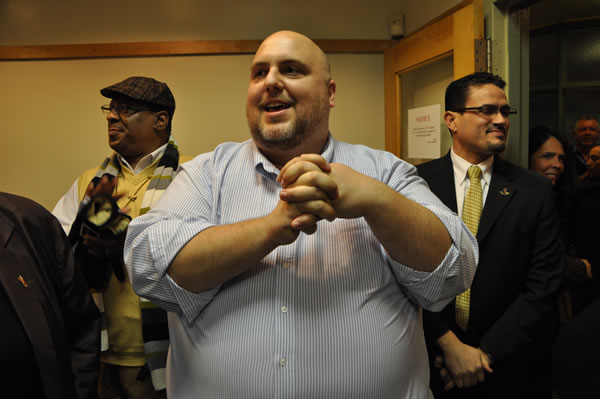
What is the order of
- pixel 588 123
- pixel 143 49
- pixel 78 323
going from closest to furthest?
1. pixel 78 323
2. pixel 588 123
3. pixel 143 49

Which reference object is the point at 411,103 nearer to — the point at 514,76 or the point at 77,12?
the point at 514,76

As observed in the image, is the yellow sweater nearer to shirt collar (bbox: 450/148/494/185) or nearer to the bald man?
the bald man

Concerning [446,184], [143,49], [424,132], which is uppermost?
[143,49]

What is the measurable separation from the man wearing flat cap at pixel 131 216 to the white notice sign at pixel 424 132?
1.51 metres

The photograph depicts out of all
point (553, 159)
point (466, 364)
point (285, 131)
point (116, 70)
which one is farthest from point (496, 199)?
point (116, 70)

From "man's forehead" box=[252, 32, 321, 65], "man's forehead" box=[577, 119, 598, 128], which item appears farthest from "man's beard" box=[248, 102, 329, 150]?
"man's forehead" box=[577, 119, 598, 128]

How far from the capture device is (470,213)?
5.55 ft

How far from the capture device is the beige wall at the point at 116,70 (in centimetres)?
314

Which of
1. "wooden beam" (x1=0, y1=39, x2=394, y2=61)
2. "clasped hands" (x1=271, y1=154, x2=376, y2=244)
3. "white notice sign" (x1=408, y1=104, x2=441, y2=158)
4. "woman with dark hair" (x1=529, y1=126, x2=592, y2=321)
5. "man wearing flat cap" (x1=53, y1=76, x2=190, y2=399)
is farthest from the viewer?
"wooden beam" (x1=0, y1=39, x2=394, y2=61)

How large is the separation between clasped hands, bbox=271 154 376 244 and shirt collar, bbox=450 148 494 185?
106 cm

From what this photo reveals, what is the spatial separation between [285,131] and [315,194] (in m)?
0.33

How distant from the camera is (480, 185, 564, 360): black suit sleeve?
5.01ft

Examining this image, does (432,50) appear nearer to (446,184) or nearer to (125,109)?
(446,184)

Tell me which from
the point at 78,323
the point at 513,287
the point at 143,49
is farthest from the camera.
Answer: the point at 143,49
